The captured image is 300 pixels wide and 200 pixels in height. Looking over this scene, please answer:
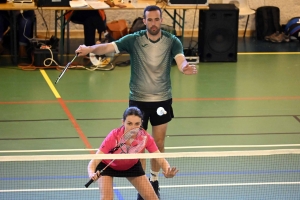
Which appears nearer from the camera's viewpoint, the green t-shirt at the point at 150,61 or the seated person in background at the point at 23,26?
the green t-shirt at the point at 150,61

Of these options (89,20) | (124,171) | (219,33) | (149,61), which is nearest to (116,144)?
(124,171)

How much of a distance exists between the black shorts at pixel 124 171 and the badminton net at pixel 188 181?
101cm

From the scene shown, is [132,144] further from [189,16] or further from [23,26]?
[189,16]

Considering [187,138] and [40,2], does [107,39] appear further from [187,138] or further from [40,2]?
[187,138]

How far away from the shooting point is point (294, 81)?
13570mm

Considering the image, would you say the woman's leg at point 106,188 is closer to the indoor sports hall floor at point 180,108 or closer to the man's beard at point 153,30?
the indoor sports hall floor at point 180,108

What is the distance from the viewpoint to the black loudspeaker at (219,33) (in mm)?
15039

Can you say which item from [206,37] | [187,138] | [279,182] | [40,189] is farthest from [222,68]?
[40,189]

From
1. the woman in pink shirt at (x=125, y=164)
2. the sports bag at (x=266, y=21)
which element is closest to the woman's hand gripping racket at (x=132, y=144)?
the woman in pink shirt at (x=125, y=164)

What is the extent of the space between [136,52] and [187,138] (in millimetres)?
2794

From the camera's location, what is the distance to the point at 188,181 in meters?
8.34

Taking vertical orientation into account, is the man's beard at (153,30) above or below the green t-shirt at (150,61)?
above

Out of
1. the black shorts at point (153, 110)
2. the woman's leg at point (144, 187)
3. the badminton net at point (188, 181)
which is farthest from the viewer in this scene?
the badminton net at point (188, 181)

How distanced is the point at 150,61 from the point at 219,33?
7.87m
